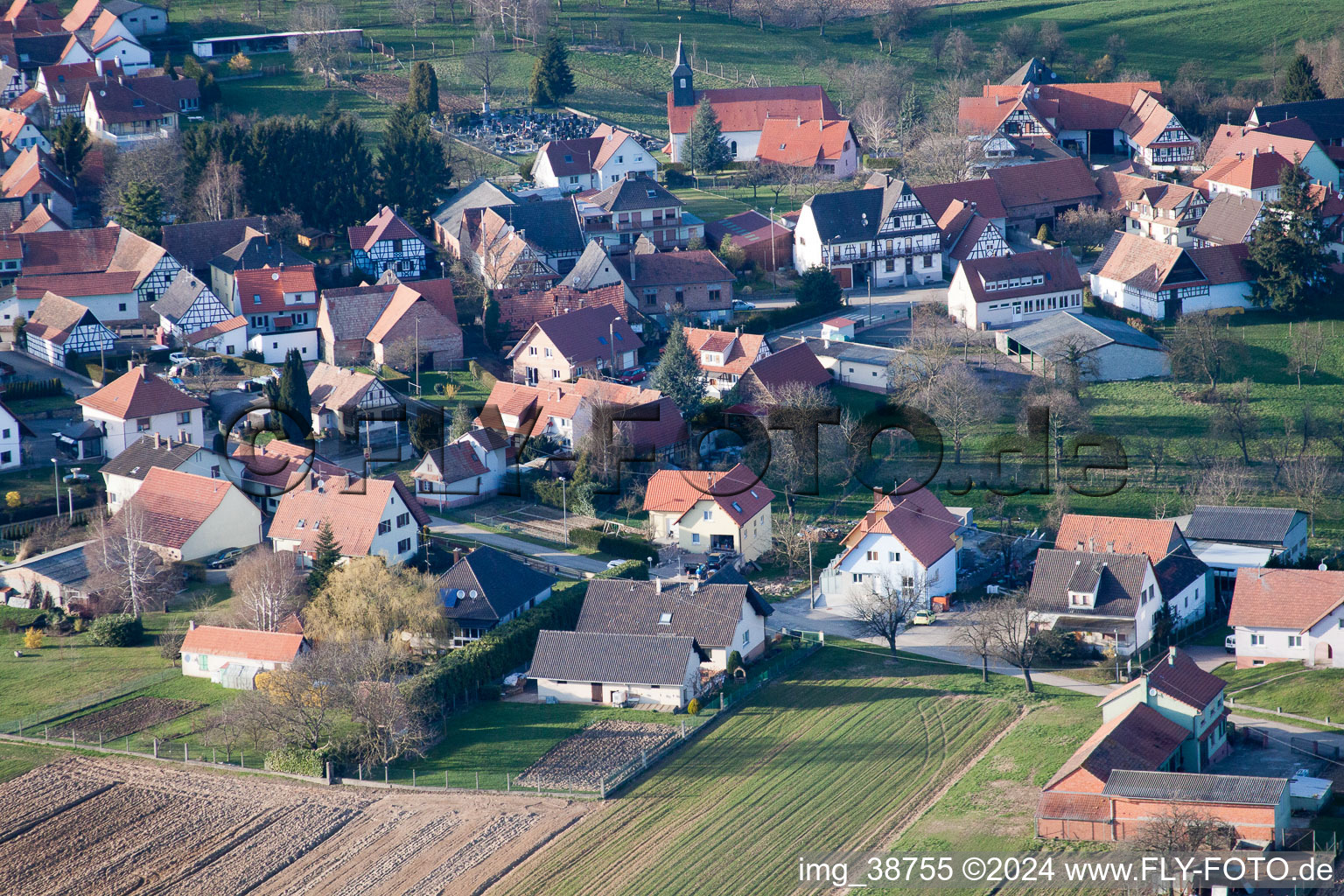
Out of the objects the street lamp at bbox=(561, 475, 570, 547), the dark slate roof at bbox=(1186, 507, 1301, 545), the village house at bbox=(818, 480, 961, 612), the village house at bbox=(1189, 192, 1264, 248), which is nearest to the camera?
the village house at bbox=(818, 480, 961, 612)

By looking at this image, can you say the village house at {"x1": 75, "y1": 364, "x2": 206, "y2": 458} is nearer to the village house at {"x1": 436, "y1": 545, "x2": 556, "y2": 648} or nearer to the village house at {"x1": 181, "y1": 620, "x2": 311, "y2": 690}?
the village house at {"x1": 181, "y1": 620, "x2": 311, "y2": 690}

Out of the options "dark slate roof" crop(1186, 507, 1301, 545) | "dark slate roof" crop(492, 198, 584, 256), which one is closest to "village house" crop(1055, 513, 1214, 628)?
"dark slate roof" crop(1186, 507, 1301, 545)

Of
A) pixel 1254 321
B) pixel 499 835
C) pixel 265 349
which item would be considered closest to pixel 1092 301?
pixel 1254 321

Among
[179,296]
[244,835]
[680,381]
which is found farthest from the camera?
[179,296]

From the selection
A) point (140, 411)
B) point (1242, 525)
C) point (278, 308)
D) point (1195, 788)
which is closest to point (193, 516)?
point (140, 411)

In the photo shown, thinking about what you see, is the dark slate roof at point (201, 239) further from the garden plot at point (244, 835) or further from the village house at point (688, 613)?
the garden plot at point (244, 835)

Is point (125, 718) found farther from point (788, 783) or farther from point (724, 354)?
point (724, 354)
